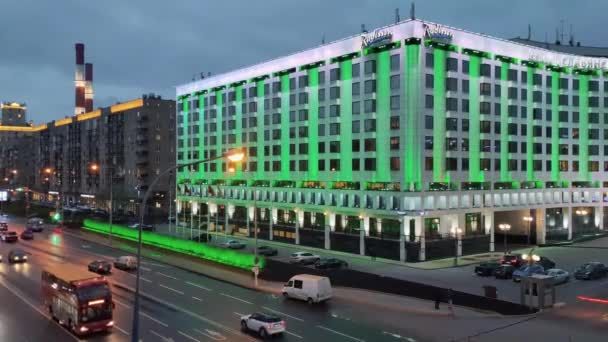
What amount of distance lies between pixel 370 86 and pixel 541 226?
34.8 m

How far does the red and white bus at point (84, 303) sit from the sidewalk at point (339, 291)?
53.6ft

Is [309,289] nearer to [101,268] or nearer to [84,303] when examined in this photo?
[84,303]

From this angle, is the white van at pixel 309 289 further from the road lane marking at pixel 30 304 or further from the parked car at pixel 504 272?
the parked car at pixel 504 272

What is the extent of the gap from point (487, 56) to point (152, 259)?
5165cm

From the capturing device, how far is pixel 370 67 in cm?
6931

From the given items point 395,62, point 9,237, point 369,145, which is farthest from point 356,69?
point 9,237

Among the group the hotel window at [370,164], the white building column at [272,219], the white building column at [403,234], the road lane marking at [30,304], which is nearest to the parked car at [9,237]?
the road lane marking at [30,304]

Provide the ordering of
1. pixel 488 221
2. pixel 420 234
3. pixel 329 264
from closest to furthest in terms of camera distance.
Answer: pixel 329 264 → pixel 420 234 → pixel 488 221

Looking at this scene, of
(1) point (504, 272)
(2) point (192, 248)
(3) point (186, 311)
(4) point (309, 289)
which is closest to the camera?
(3) point (186, 311)

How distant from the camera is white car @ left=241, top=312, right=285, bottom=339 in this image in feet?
103

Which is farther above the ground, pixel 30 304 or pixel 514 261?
pixel 514 261

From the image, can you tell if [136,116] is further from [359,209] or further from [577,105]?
Answer: [577,105]

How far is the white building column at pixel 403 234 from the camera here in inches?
2515

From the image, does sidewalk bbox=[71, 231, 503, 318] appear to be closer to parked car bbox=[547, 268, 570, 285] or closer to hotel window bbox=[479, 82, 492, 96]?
parked car bbox=[547, 268, 570, 285]
